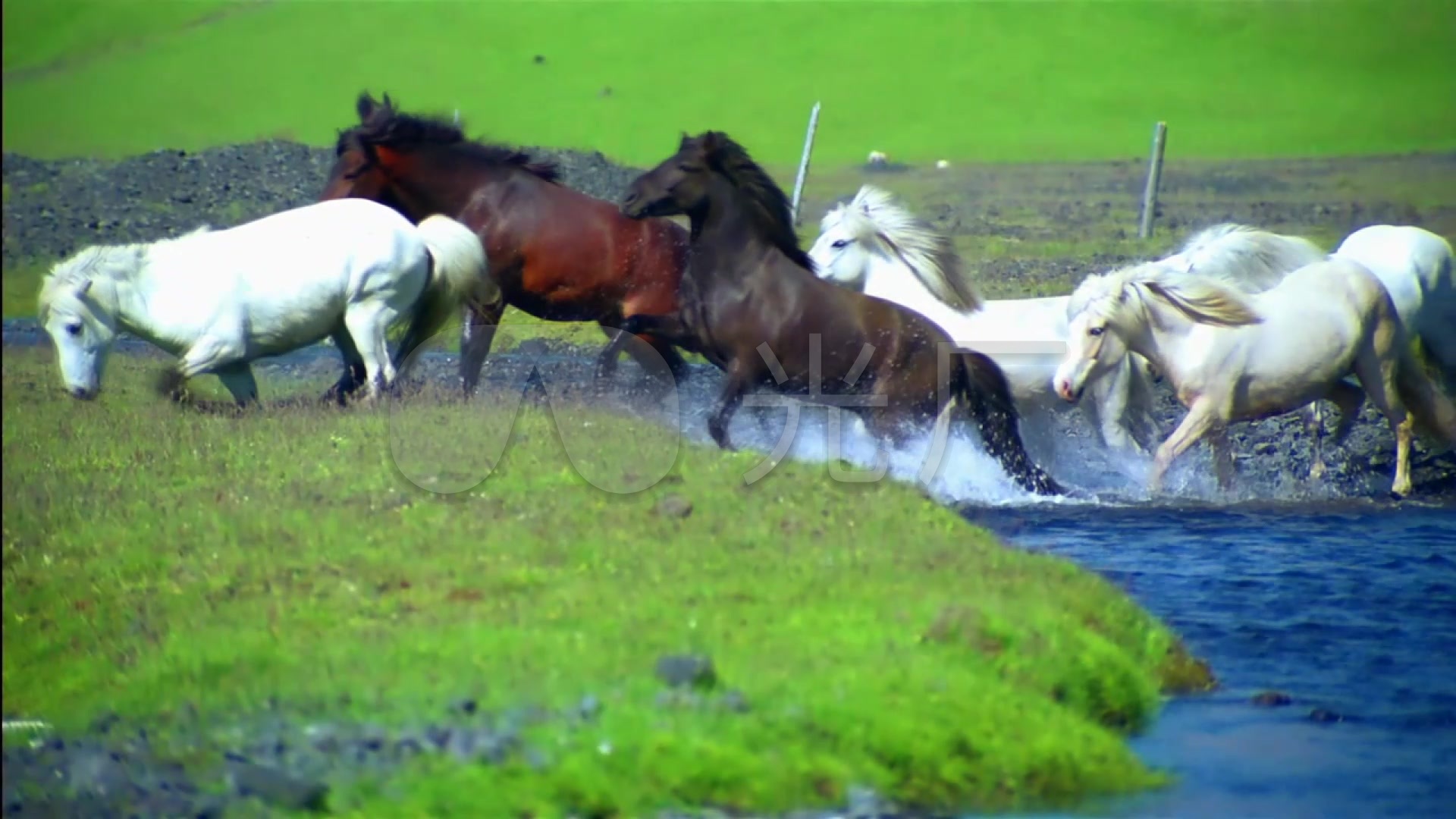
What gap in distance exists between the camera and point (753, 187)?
1062 centimetres

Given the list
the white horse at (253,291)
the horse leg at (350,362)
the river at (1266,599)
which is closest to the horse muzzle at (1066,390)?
the river at (1266,599)

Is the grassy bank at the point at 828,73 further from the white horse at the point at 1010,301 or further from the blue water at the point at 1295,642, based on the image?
the blue water at the point at 1295,642

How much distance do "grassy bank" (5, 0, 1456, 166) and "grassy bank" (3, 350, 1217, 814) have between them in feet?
41.4

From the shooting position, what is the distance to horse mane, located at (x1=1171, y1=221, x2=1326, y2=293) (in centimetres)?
1155

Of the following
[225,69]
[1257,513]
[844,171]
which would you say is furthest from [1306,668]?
[844,171]

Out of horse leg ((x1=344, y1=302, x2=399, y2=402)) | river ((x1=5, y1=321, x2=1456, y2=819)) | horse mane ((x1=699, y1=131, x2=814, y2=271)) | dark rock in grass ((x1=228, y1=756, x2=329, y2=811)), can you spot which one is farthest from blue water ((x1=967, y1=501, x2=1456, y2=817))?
horse leg ((x1=344, y1=302, x2=399, y2=402))

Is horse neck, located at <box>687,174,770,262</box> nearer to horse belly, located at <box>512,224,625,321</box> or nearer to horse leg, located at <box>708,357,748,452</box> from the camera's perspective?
horse leg, located at <box>708,357,748,452</box>

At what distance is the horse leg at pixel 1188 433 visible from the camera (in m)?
10.6

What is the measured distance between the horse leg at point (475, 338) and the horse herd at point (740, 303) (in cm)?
2

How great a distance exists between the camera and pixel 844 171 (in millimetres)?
29734

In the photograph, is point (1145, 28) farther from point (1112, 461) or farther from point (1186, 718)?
point (1186, 718)

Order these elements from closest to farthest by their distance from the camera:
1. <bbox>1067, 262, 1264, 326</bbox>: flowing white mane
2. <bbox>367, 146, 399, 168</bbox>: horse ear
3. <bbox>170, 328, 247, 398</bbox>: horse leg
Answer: <bbox>170, 328, 247, 398</bbox>: horse leg < <bbox>1067, 262, 1264, 326</bbox>: flowing white mane < <bbox>367, 146, 399, 168</bbox>: horse ear

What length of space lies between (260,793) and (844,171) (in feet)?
82.4

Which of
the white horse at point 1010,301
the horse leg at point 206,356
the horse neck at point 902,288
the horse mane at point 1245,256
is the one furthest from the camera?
the horse mane at point 1245,256
